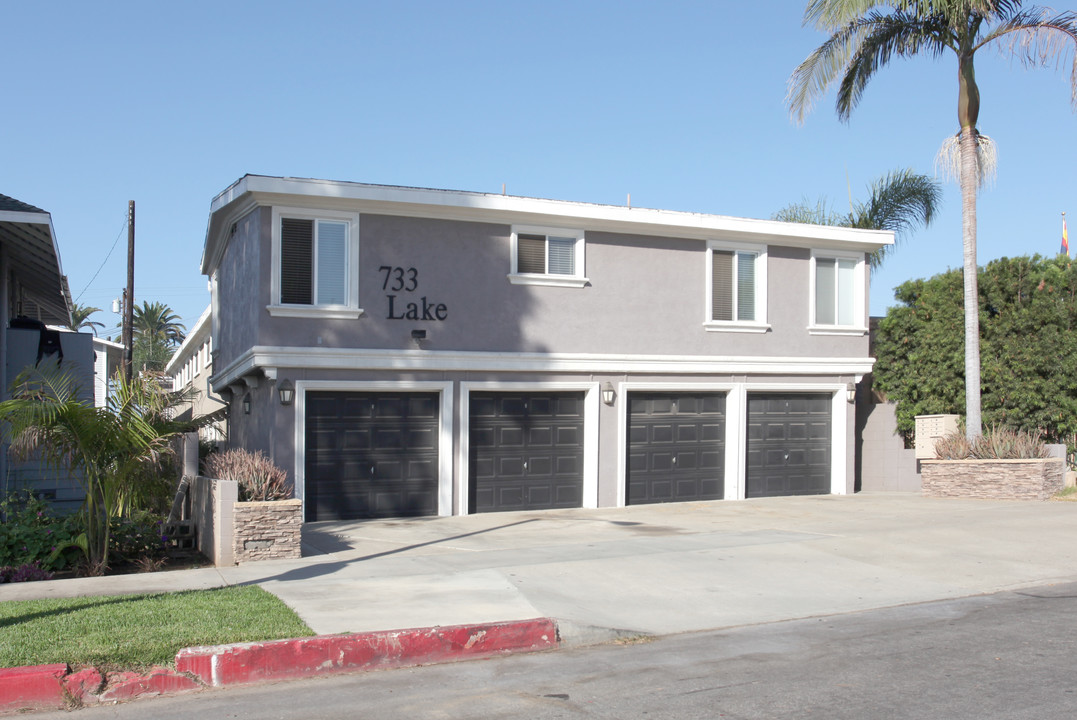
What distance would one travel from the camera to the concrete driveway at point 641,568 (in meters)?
9.09

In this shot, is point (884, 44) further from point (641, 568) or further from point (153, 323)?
point (153, 323)

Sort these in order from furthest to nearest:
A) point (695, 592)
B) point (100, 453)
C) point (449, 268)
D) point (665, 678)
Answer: point (449, 268) < point (100, 453) < point (695, 592) < point (665, 678)

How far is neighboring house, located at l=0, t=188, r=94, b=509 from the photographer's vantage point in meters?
14.4

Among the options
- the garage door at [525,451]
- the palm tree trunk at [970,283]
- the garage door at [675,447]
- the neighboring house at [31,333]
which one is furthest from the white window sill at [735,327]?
the neighboring house at [31,333]

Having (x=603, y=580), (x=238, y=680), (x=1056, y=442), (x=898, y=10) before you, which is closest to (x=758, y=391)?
(x=1056, y=442)

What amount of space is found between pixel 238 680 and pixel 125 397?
5580 mm

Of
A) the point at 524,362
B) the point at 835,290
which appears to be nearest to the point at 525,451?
the point at 524,362

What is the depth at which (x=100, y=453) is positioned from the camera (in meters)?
11.6

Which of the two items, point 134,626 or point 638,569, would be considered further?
point 638,569

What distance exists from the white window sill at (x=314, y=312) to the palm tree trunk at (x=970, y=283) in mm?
11495

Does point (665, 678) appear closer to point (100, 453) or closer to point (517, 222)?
point (100, 453)

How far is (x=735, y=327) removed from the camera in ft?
63.2

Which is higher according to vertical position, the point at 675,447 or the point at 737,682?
the point at 675,447

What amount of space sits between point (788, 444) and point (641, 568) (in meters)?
9.59
